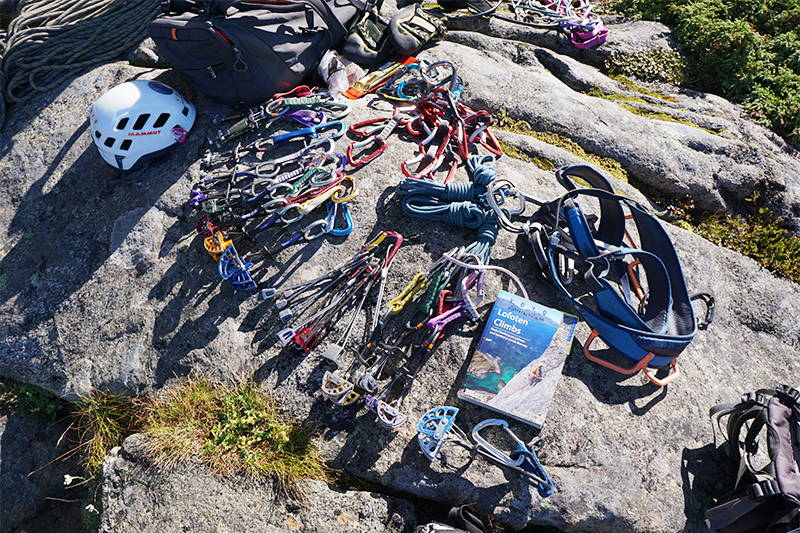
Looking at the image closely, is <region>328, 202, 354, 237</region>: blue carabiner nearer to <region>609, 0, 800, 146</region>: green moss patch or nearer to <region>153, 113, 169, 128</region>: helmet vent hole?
<region>153, 113, 169, 128</region>: helmet vent hole

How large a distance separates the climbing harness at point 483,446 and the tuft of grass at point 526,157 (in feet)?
10.4

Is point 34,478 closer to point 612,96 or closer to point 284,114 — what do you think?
point 284,114

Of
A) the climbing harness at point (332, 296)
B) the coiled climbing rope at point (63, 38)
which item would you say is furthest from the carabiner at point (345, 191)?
the coiled climbing rope at point (63, 38)

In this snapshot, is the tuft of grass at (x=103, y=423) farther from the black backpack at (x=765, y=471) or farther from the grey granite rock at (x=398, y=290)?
the black backpack at (x=765, y=471)

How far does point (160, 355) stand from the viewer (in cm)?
496

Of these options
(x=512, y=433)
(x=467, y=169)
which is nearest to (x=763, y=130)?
(x=467, y=169)

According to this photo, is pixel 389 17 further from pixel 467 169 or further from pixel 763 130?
pixel 763 130

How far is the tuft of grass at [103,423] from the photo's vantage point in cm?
489

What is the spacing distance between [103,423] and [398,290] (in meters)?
3.11

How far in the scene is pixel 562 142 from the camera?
645cm

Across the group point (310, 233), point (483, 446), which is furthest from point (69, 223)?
point (483, 446)

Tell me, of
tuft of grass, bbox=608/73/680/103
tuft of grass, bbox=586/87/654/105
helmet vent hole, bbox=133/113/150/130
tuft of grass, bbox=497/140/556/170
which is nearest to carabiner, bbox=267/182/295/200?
helmet vent hole, bbox=133/113/150/130

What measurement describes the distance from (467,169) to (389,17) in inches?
118

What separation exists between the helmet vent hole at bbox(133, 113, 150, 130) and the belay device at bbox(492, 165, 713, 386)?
3.86m
